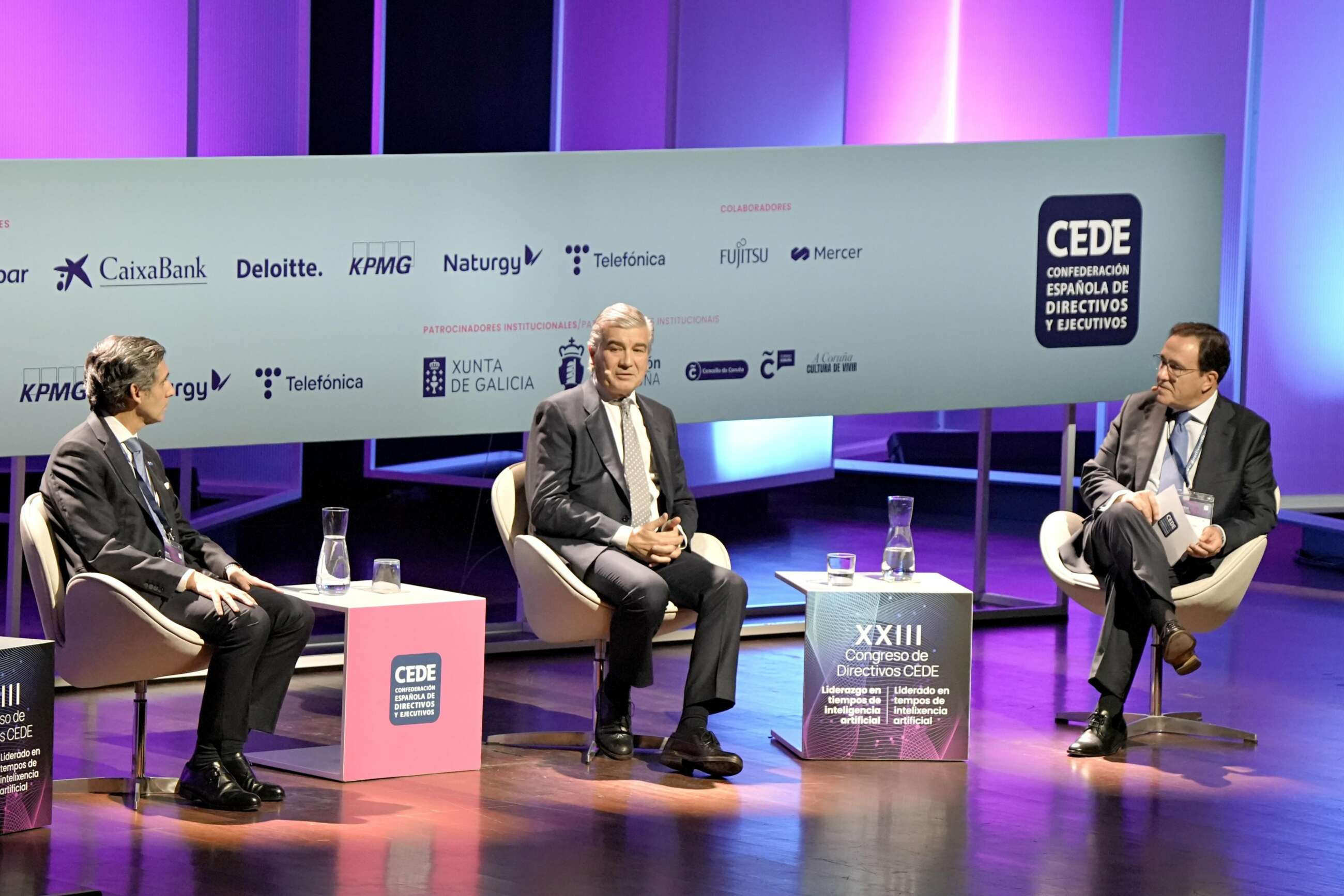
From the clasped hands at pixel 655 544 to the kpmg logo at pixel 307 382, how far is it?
118 cm

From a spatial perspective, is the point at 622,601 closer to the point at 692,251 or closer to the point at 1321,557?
the point at 692,251

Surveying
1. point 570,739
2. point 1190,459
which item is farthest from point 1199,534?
point 570,739

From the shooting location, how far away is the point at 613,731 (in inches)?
214

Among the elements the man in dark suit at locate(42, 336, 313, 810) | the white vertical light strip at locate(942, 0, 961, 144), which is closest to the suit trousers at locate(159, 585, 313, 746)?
the man in dark suit at locate(42, 336, 313, 810)

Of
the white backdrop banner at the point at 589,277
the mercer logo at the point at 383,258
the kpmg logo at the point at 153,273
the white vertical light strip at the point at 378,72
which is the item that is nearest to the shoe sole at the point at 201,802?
the white backdrop banner at the point at 589,277

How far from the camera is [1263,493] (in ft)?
19.2

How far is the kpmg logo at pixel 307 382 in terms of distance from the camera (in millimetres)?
5852

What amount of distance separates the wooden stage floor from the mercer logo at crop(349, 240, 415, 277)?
56.6 inches

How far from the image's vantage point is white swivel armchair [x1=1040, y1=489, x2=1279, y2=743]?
18.7 ft

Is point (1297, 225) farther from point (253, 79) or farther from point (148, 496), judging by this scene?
point (148, 496)

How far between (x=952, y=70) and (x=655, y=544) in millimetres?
5204


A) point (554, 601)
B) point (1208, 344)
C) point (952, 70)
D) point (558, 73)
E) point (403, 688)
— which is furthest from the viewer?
point (952, 70)

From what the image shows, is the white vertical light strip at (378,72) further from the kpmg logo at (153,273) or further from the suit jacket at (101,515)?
the suit jacket at (101,515)

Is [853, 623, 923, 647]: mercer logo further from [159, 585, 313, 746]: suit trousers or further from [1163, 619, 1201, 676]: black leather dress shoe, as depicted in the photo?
[159, 585, 313, 746]: suit trousers
